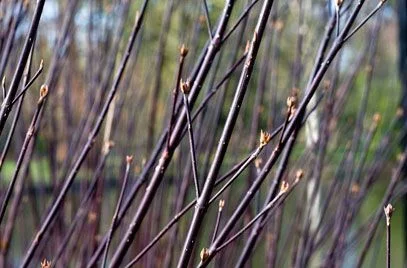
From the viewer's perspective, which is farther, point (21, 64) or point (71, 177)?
point (71, 177)

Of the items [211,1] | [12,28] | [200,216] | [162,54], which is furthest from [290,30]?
[200,216]

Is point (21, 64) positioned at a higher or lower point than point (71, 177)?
higher

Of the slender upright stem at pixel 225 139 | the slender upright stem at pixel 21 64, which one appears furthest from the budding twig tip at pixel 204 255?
the slender upright stem at pixel 21 64

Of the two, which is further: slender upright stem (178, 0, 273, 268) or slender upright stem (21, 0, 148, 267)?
slender upright stem (21, 0, 148, 267)

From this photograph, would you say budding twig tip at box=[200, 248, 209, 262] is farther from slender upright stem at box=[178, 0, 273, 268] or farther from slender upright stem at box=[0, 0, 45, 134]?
slender upright stem at box=[0, 0, 45, 134]

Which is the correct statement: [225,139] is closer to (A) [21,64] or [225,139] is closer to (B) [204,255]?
(B) [204,255]

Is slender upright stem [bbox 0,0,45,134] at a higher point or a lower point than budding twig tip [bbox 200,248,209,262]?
higher

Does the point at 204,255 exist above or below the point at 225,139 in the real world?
below

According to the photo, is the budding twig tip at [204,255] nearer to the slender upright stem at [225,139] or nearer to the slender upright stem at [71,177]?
the slender upright stem at [225,139]

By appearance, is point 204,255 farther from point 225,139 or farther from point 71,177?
point 71,177

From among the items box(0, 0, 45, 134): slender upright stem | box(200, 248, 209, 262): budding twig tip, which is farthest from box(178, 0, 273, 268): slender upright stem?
box(0, 0, 45, 134): slender upright stem

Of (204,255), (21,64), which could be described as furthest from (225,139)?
(21,64)

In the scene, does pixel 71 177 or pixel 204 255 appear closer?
pixel 204 255

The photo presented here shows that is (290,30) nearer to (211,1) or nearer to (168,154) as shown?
(211,1)
